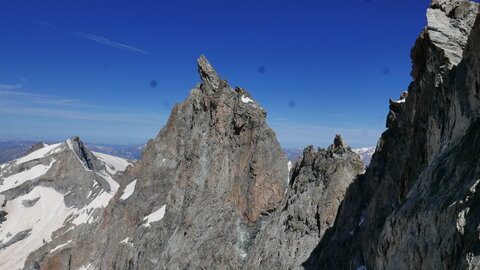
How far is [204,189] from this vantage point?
61.1 meters

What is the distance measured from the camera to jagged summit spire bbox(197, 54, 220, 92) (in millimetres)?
66625

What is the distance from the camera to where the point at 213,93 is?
6569cm

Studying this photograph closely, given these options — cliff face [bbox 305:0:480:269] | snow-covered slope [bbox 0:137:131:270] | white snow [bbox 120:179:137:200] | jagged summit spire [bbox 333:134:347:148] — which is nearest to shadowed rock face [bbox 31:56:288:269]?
white snow [bbox 120:179:137:200]

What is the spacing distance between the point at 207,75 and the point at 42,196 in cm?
13788

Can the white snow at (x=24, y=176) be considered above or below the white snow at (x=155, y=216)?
below

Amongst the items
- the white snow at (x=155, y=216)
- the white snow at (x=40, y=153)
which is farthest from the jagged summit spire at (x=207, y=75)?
the white snow at (x=40, y=153)

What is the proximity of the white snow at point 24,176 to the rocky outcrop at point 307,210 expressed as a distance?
530 feet

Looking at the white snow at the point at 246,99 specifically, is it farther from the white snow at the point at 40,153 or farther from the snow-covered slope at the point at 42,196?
the white snow at the point at 40,153

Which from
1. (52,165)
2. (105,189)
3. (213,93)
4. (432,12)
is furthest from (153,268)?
(52,165)

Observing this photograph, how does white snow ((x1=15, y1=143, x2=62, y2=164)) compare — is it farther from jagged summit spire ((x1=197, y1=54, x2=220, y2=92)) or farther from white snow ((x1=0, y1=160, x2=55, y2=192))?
jagged summit spire ((x1=197, y1=54, x2=220, y2=92))

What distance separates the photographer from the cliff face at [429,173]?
14.3m

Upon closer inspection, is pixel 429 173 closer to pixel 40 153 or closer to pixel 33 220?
pixel 33 220

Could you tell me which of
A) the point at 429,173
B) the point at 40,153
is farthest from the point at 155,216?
the point at 40,153

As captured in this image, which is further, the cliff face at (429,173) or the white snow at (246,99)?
the white snow at (246,99)
